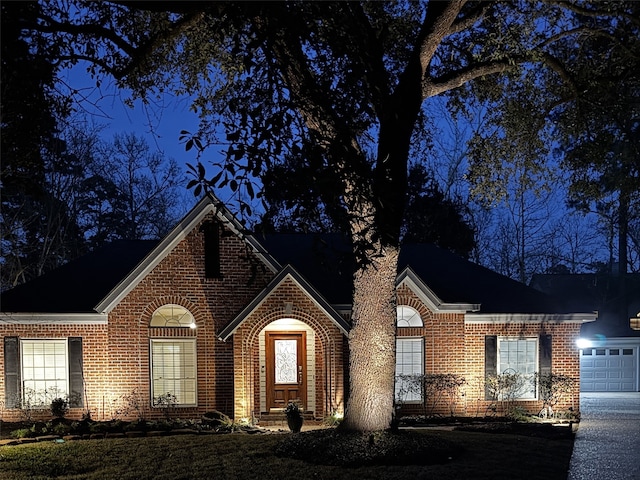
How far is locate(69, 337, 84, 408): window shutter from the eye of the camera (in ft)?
57.3

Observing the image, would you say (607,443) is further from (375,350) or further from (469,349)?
(375,350)

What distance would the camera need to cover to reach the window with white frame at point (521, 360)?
19.2m

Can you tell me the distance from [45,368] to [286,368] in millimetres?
6157

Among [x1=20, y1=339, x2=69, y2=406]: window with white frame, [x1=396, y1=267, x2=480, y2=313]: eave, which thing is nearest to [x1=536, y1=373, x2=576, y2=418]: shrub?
[x1=396, y1=267, x2=480, y2=313]: eave

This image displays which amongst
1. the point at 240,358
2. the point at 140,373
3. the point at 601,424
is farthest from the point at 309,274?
the point at 601,424

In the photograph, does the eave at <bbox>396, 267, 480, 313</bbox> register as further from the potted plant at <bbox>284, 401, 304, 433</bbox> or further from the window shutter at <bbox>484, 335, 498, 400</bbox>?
the potted plant at <bbox>284, 401, 304, 433</bbox>

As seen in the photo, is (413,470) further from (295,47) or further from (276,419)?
(276,419)

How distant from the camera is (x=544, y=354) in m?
19.2

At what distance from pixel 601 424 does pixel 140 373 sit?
1179cm

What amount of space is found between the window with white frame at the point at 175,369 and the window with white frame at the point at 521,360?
8316mm

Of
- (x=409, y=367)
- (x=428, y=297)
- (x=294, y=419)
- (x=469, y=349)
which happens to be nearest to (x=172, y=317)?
(x=294, y=419)

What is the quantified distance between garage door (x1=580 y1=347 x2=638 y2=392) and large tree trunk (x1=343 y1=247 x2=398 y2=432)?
19.7 meters

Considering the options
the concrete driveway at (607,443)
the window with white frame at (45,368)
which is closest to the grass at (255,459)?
the concrete driveway at (607,443)

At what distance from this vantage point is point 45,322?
17641 mm
